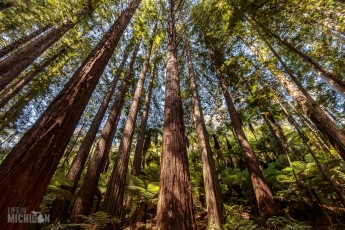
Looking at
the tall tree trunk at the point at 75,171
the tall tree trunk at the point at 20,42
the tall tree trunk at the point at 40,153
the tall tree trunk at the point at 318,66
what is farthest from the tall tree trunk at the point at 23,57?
the tall tree trunk at the point at 318,66

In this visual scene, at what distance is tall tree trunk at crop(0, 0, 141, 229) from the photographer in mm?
1086

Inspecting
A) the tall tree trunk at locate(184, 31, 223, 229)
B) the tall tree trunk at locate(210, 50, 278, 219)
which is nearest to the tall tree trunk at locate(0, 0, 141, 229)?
the tall tree trunk at locate(184, 31, 223, 229)

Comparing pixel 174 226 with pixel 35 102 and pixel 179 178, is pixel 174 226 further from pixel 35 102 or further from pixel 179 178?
pixel 35 102

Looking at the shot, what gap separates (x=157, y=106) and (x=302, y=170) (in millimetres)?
10276

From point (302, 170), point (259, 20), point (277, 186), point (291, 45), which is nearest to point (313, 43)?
point (291, 45)

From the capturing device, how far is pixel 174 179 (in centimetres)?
195

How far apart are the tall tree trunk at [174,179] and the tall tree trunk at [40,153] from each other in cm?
110

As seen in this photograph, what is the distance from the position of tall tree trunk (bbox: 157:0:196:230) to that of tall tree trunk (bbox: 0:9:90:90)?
834cm

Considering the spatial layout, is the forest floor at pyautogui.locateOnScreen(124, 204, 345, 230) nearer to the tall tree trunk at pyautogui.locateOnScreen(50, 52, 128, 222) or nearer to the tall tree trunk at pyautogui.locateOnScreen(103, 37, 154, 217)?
the tall tree trunk at pyautogui.locateOnScreen(103, 37, 154, 217)

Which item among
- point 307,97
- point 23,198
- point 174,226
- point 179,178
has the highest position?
point 307,97

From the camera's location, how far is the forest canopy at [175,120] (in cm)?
170

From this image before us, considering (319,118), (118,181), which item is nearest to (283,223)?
(319,118)

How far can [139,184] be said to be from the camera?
5656mm

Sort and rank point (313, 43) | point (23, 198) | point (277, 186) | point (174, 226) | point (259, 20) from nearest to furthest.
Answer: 1. point (23, 198)
2. point (174, 226)
3. point (277, 186)
4. point (259, 20)
5. point (313, 43)
